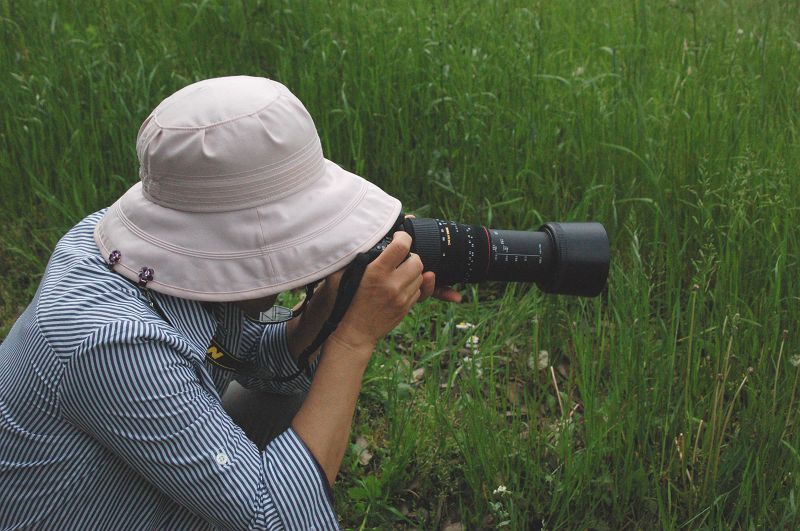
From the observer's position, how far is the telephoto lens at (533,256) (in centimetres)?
183

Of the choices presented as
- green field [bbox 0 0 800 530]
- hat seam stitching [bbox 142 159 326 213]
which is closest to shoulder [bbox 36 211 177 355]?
hat seam stitching [bbox 142 159 326 213]

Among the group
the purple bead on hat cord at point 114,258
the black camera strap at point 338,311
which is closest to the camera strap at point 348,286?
the black camera strap at point 338,311

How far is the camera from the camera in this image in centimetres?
183

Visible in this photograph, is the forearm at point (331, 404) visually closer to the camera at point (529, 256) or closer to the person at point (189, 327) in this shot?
the person at point (189, 327)

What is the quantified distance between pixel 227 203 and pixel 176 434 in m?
0.38

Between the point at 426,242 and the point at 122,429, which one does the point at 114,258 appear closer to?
the point at 122,429

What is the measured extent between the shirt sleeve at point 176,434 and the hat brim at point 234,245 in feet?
Answer: 0.40

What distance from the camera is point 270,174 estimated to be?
1.50m

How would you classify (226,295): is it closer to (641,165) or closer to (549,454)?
(549,454)

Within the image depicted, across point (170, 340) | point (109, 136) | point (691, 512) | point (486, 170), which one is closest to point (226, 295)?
point (170, 340)

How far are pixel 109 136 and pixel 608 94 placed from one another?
1.81 m

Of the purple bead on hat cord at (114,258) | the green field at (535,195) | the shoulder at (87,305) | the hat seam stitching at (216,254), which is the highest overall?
the hat seam stitching at (216,254)

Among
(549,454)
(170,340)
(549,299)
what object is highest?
(170,340)

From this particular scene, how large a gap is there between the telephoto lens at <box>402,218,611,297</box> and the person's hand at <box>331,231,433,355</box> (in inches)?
8.4
